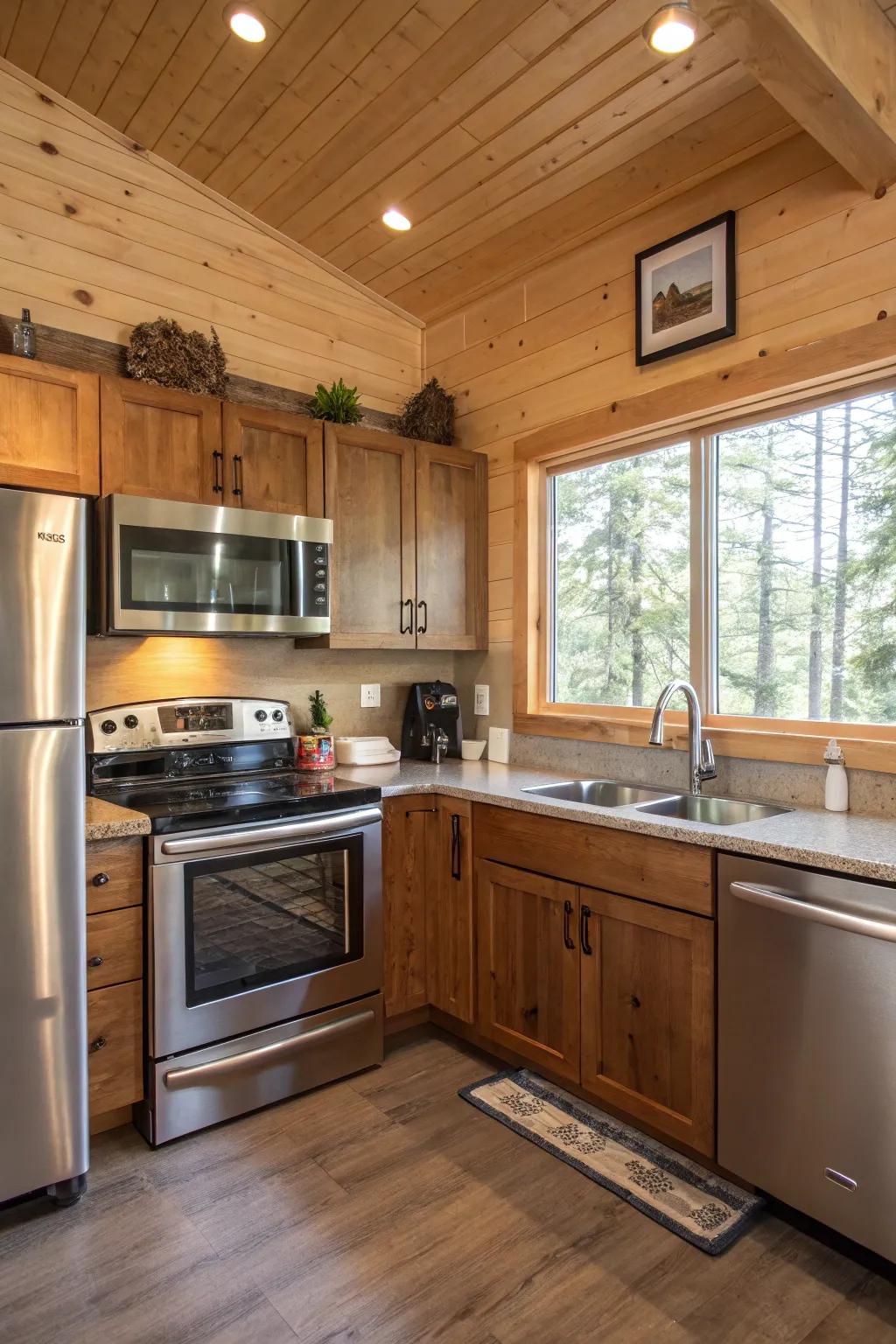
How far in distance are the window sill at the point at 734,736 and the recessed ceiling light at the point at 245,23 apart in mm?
2294

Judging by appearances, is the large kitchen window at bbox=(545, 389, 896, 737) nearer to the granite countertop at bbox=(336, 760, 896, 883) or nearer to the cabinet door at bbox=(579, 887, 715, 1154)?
the granite countertop at bbox=(336, 760, 896, 883)

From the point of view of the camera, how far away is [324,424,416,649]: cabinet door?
9.81 ft

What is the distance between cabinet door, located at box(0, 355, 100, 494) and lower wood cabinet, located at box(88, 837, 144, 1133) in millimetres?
1064

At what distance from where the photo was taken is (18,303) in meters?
2.59

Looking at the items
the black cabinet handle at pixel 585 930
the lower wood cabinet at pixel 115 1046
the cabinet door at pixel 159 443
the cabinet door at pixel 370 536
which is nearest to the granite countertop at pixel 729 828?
the black cabinet handle at pixel 585 930

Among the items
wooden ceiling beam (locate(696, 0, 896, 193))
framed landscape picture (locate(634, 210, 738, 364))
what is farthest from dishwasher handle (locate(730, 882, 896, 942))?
wooden ceiling beam (locate(696, 0, 896, 193))

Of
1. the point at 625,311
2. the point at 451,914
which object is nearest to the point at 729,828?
the point at 451,914

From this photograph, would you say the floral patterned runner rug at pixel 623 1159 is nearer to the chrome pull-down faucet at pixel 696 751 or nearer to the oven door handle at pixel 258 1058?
the oven door handle at pixel 258 1058

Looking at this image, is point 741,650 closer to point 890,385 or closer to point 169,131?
point 890,385

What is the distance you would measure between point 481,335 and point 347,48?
1.23m

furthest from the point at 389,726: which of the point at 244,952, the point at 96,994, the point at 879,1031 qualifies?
the point at 879,1031

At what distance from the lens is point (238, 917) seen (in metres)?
2.32

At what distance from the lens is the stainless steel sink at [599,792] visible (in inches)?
106

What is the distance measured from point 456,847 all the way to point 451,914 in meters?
0.23
